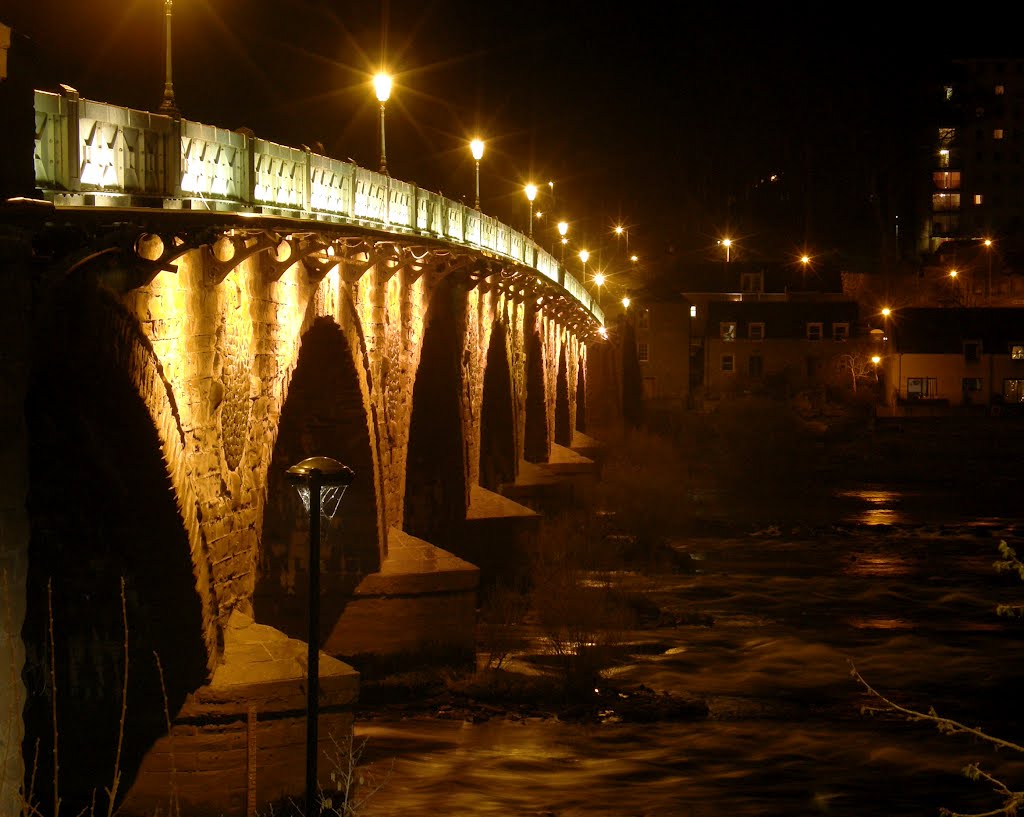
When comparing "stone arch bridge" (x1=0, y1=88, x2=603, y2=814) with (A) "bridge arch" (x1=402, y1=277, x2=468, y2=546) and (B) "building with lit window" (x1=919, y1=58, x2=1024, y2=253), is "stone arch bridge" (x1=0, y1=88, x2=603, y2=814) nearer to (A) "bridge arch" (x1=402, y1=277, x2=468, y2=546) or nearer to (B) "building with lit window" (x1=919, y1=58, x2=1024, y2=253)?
(A) "bridge arch" (x1=402, y1=277, x2=468, y2=546)

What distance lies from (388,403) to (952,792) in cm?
855

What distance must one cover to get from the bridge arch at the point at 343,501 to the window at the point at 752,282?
7677cm

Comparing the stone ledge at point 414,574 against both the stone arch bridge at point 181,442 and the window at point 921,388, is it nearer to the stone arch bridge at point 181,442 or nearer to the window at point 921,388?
the stone arch bridge at point 181,442

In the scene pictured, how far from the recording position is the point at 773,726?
58.7 feet

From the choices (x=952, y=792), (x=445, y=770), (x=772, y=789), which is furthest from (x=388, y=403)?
(x=952, y=792)

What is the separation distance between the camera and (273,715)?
11992mm

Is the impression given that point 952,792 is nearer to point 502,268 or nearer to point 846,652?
point 846,652

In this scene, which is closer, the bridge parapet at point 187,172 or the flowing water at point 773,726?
the bridge parapet at point 187,172

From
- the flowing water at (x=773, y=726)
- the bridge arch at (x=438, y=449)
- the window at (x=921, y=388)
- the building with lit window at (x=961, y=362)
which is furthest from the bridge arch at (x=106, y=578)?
the window at (x=921, y=388)

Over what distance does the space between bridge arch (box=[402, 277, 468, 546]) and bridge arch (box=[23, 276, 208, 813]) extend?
41.9 ft

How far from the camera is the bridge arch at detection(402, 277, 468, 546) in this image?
977 inches

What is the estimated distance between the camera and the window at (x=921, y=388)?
78.1 meters

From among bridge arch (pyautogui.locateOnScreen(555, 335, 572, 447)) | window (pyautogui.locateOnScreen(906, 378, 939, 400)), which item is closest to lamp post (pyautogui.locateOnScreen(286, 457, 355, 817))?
bridge arch (pyautogui.locateOnScreen(555, 335, 572, 447))

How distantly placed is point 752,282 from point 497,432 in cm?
6226
